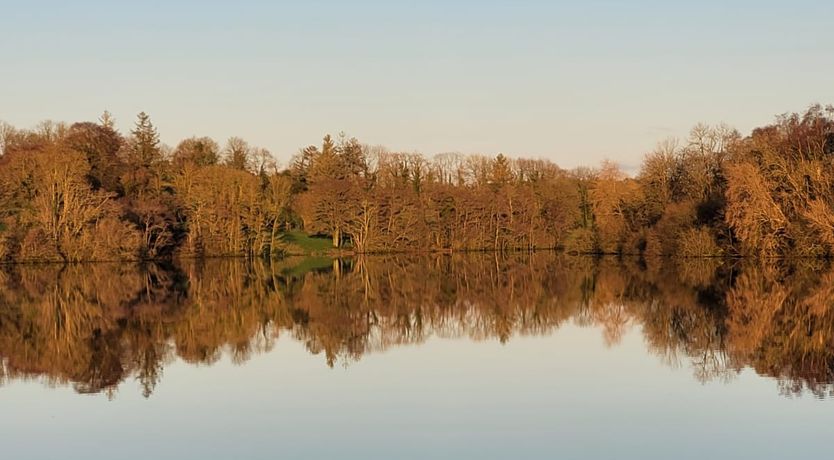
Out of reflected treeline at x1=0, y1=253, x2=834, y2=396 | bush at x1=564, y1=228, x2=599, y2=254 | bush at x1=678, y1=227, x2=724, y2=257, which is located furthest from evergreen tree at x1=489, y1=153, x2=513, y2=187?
reflected treeline at x1=0, y1=253, x2=834, y2=396

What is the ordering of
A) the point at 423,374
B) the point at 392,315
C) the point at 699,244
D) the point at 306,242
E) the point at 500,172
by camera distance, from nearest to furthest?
the point at 423,374 → the point at 392,315 → the point at 699,244 → the point at 306,242 → the point at 500,172

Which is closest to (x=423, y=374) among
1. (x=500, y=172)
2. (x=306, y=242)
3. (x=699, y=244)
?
(x=699, y=244)

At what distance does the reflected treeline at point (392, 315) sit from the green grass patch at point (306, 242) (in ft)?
93.0

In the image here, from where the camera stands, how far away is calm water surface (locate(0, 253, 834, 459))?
11117 millimetres

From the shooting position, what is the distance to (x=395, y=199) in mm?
73500

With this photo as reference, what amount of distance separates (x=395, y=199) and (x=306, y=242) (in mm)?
8992

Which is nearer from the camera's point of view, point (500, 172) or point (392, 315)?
point (392, 315)

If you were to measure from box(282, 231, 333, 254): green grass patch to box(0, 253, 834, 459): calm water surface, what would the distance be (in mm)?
39405

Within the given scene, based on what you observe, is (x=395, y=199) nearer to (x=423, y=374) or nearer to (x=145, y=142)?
(x=145, y=142)

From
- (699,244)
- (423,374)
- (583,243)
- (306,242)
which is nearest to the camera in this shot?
(423,374)

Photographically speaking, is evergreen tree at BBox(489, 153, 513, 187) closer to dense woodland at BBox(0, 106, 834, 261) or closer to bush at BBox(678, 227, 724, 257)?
dense woodland at BBox(0, 106, 834, 261)

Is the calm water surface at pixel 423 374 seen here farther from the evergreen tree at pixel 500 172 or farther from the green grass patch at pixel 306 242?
the evergreen tree at pixel 500 172

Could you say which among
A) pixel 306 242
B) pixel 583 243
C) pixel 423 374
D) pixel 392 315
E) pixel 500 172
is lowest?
pixel 423 374

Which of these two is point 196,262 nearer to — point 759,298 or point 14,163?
point 14,163
